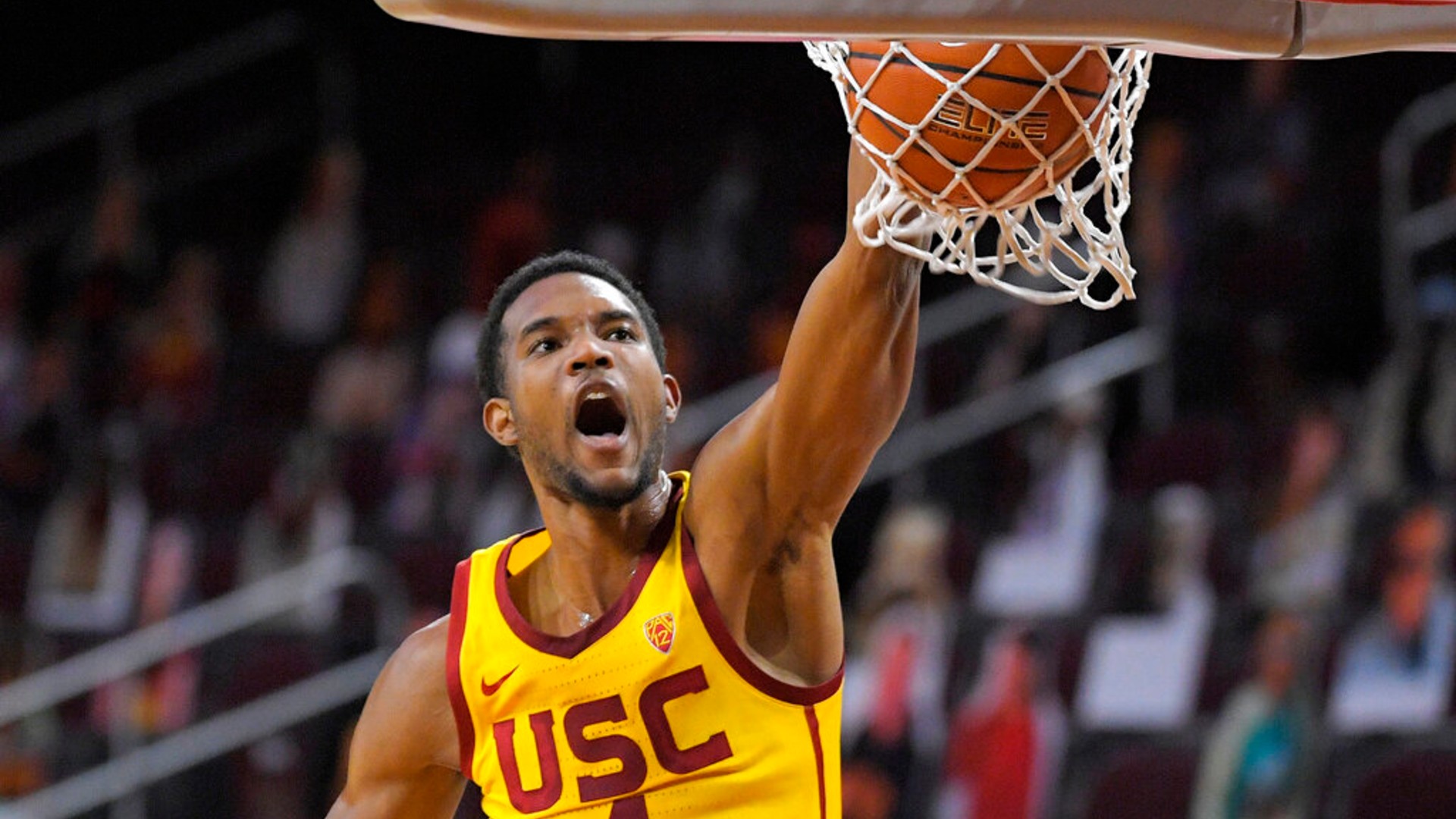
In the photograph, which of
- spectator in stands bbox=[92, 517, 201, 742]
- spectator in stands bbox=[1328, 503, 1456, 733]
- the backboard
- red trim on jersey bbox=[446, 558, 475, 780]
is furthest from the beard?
spectator in stands bbox=[92, 517, 201, 742]

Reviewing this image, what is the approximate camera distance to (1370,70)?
8.55 metres

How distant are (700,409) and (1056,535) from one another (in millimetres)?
A: 1732

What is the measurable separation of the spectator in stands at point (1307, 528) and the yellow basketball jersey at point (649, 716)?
3.56 meters

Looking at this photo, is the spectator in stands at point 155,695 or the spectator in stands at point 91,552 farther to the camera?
the spectator in stands at point 91,552

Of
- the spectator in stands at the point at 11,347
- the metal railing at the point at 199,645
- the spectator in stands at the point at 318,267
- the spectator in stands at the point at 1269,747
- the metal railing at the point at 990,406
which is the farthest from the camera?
the spectator in stands at the point at 318,267

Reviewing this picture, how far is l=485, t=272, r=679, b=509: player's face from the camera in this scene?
10.1 ft

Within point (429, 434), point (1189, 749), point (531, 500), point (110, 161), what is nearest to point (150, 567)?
point (429, 434)

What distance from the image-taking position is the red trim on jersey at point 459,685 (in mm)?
3146

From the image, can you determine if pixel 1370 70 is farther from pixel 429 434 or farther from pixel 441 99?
pixel 441 99

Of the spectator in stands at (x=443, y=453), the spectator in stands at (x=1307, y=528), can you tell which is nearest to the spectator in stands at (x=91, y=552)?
the spectator in stands at (x=443, y=453)

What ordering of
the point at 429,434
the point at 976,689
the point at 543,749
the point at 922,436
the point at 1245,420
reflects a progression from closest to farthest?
the point at 543,749
the point at 976,689
the point at 1245,420
the point at 922,436
the point at 429,434

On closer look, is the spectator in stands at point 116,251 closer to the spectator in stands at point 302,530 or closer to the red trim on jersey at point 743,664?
the spectator in stands at point 302,530

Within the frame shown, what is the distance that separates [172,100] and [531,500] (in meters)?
5.18

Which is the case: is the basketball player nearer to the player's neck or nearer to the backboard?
the player's neck
